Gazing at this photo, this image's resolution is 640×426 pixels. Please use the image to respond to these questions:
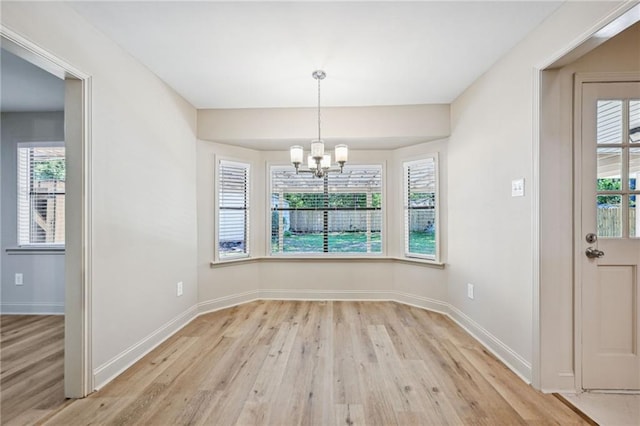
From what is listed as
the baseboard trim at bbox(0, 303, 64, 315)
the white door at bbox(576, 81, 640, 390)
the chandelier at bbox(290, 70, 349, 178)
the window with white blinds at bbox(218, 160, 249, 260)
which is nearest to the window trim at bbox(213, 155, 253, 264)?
the window with white blinds at bbox(218, 160, 249, 260)

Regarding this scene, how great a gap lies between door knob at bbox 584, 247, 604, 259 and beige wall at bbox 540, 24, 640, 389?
3.7 inches

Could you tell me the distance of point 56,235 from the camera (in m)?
3.65

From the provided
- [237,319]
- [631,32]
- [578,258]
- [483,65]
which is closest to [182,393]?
[237,319]

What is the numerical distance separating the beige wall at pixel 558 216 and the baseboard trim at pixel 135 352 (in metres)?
3.18

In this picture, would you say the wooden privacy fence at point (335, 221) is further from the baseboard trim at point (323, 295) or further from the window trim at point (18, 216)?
the window trim at point (18, 216)

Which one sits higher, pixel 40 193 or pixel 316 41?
pixel 316 41

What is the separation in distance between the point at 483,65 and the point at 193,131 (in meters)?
3.24

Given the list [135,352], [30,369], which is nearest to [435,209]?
[135,352]

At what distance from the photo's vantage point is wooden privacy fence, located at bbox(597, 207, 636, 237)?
1.96 metres

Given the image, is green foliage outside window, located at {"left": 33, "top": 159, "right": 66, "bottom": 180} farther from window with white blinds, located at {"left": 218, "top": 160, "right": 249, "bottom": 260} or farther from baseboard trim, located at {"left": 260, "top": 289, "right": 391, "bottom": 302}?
baseboard trim, located at {"left": 260, "top": 289, "right": 391, "bottom": 302}

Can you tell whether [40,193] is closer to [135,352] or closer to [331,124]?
[135,352]

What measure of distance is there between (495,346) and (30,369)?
12.8ft

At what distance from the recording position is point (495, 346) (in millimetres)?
2492

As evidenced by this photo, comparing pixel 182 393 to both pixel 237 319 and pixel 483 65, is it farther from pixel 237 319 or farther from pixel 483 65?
pixel 483 65
